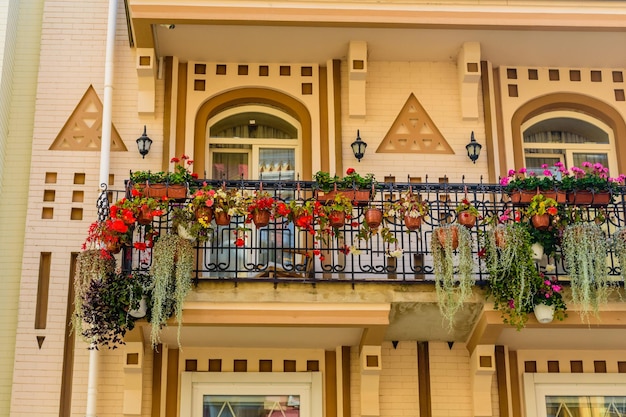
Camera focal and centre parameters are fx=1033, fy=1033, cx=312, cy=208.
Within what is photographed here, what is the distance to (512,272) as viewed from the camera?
11727mm

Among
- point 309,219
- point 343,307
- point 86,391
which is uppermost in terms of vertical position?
point 309,219

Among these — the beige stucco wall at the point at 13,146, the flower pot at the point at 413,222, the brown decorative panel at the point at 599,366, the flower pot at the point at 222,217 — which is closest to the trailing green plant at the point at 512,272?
the flower pot at the point at 413,222

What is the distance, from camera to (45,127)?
13.6 m

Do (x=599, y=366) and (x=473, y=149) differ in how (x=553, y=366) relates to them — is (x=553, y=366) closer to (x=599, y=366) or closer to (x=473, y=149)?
(x=599, y=366)

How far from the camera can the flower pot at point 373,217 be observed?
11.9m

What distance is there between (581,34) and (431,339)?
4.63m

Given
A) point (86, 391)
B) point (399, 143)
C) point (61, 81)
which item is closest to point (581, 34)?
point (399, 143)

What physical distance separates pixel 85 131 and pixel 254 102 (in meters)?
2.32

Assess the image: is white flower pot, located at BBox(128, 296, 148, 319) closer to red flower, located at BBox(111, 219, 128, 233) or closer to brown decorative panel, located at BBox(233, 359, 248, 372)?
red flower, located at BBox(111, 219, 128, 233)

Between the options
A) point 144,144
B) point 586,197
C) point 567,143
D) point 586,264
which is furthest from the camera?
point 567,143

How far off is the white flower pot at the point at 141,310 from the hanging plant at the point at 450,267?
3286mm

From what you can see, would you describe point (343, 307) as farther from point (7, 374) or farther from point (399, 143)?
point (7, 374)

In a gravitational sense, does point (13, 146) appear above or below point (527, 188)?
above

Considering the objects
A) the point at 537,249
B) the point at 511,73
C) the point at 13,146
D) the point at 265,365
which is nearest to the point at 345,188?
the point at 537,249
